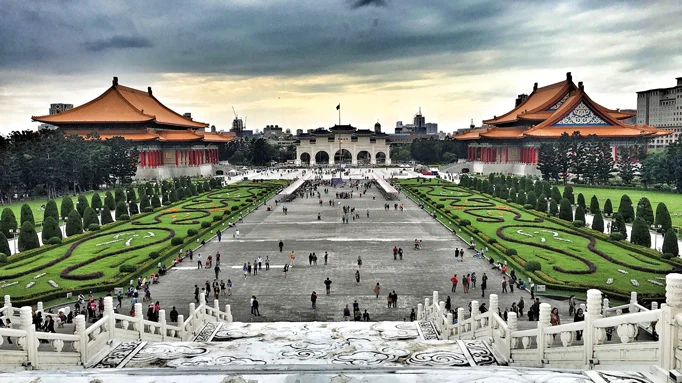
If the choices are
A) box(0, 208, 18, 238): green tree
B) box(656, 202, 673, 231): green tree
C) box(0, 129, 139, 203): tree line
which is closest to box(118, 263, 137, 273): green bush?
box(0, 208, 18, 238): green tree

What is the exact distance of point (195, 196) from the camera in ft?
228

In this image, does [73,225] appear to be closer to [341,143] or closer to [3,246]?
[3,246]

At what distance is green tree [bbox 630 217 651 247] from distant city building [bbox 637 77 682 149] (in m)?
141

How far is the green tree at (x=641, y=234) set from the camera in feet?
118

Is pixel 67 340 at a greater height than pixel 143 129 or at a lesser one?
lesser

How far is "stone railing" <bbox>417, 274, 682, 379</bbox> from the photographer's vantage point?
9805 millimetres

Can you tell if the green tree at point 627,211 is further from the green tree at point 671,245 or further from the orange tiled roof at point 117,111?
the orange tiled roof at point 117,111

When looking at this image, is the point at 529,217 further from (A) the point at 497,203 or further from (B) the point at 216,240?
(B) the point at 216,240

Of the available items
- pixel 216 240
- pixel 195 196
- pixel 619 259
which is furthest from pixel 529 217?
pixel 195 196

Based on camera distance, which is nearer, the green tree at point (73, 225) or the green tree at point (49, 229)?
the green tree at point (49, 229)

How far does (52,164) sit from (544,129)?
6599 cm

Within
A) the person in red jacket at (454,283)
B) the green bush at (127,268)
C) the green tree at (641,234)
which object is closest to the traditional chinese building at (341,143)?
the green tree at (641,234)

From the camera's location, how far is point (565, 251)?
1368 inches

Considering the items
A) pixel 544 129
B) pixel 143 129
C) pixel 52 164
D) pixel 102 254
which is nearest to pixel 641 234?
pixel 102 254
